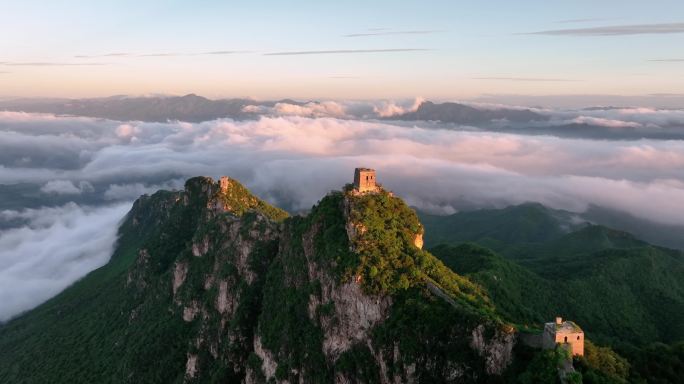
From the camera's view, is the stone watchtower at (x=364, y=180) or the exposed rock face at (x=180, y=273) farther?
the exposed rock face at (x=180, y=273)

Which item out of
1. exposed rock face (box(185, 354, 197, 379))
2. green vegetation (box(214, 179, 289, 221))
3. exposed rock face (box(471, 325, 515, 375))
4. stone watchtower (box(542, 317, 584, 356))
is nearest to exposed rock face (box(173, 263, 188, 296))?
green vegetation (box(214, 179, 289, 221))

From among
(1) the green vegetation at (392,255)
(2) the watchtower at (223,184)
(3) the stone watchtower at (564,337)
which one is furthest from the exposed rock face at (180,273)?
(3) the stone watchtower at (564,337)

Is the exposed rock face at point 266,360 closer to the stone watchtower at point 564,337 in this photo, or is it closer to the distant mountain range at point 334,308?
the distant mountain range at point 334,308

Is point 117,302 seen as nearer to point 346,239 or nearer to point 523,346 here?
point 346,239

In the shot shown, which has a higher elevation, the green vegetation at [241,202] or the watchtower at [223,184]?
the watchtower at [223,184]

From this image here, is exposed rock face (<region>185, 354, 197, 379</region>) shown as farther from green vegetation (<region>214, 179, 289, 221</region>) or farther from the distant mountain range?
green vegetation (<region>214, 179, 289, 221</region>)
